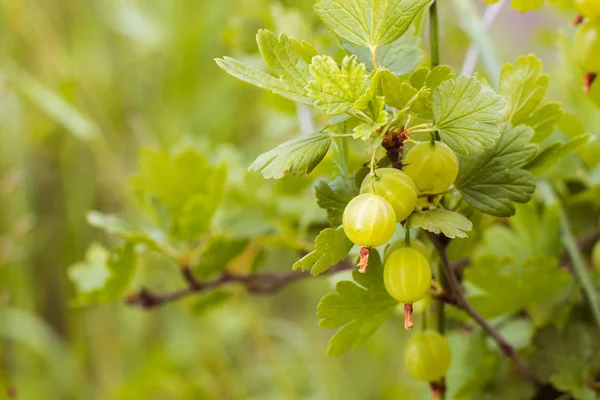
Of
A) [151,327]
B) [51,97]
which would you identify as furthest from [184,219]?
[151,327]

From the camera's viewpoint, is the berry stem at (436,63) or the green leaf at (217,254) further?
the green leaf at (217,254)

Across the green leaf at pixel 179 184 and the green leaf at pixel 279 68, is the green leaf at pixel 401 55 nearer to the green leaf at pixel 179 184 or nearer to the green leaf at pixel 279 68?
the green leaf at pixel 279 68

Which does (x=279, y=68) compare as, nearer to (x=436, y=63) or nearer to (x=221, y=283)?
(x=436, y=63)

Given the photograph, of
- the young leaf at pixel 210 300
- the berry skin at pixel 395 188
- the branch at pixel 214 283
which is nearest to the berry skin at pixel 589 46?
the berry skin at pixel 395 188

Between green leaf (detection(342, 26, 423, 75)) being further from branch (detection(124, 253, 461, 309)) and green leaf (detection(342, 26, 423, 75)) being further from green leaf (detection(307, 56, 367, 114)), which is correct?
branch (detection(124, 253, 461, 309))

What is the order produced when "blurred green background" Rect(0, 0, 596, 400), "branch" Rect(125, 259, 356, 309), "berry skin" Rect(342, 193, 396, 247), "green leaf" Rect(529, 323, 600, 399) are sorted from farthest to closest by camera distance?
"blurred green background" Rect(0, 0, 596, 400)
"branch" Rect(125, 259, 356, 309)
"green leaf" Rect(529, 323, 600, 399)
"berry skin" Rect(342, 193, 396, 247)

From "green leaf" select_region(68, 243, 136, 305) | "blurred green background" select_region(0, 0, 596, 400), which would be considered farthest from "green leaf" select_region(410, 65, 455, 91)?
"blurred green background" select_region(0, 0, 596, 400)

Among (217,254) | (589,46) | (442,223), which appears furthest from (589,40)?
(217,254)
